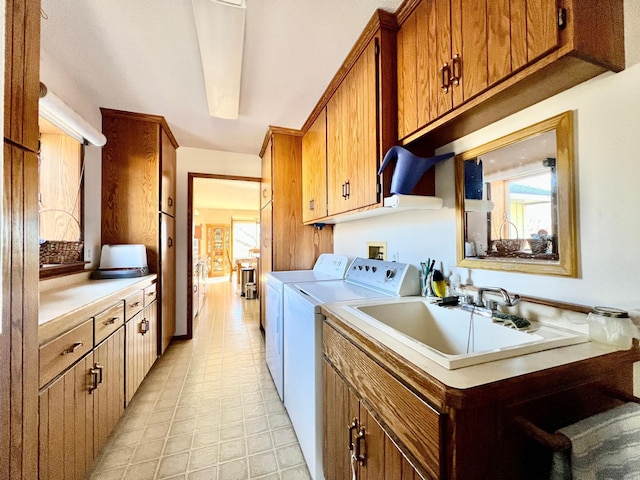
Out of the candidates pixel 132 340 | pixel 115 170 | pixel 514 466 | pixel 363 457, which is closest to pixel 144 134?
pixel 115 170

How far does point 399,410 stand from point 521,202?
90 cm

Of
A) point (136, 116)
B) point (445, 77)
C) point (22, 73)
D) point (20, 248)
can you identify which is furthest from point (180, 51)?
point (445, 77)

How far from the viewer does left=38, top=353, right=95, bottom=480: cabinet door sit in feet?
3.17

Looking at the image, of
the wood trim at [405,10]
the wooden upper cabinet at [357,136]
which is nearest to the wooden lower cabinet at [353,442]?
the wooden upper cabinet at [357,136]

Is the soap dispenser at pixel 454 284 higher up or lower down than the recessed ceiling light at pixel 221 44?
lower down

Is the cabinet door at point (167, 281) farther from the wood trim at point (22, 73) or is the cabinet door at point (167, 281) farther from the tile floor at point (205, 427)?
the wood trim at point (22, 73)

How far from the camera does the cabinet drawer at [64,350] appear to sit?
38.2 inches

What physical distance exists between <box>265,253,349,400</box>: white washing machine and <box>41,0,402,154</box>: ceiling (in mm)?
1411

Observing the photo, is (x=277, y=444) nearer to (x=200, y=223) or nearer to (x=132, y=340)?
(x=132, y=340)

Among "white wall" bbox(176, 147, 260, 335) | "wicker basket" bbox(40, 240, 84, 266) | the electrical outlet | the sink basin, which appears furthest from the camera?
"white wall" bbox(176, 147, 260, 335)

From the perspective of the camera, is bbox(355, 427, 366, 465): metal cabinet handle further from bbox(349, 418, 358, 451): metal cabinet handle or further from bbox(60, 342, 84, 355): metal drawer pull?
bbox(60, 342, 84, 355): metal drawer pull

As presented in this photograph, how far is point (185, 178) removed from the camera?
3.34m

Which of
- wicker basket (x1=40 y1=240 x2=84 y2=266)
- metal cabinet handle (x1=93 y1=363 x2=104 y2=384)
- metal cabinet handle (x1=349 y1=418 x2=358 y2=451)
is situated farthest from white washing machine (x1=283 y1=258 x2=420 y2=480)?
wicker basket (x1=40 y1=240 x2=84 y2=266)

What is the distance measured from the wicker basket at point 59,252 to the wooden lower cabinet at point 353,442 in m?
1.96
